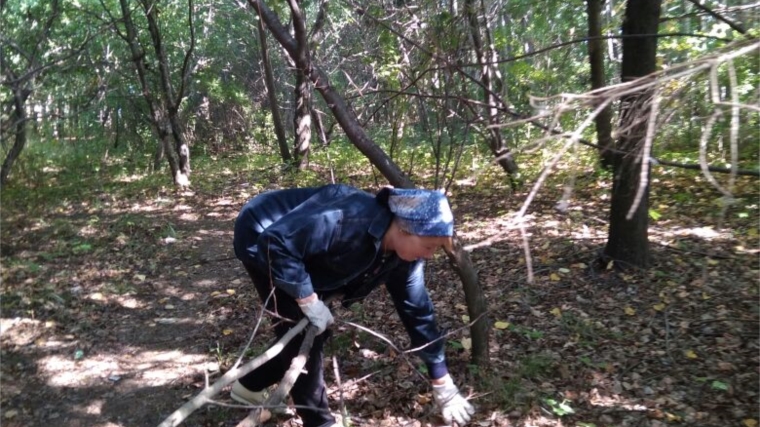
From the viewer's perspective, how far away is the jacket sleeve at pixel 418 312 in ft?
9.62

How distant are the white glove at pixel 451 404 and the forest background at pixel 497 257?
4.6 inches

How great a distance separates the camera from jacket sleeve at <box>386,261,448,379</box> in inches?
115

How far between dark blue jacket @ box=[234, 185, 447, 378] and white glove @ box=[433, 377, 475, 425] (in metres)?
0.08

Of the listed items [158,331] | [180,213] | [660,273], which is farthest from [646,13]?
[180,213]

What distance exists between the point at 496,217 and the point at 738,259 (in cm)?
267

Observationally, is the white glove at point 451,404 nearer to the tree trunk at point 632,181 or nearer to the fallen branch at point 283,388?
the fallen branch at point 283,388

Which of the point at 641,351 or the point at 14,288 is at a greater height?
the point at 14,288

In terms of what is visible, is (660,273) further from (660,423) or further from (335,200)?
(335,200)

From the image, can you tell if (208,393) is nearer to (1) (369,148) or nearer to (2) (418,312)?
(2) (418,312)

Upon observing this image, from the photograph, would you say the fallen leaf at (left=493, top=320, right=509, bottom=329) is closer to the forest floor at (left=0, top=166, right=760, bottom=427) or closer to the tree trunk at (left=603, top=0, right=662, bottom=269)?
the forest floor at (left=0, top=166, right=760, bottom=427)

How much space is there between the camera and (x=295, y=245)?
2496mm

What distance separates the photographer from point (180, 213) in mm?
8609

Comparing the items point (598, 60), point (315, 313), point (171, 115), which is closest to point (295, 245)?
point (315, 313)

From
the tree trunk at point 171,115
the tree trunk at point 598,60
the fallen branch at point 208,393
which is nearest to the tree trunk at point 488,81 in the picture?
the tree trunk at point 598,60
